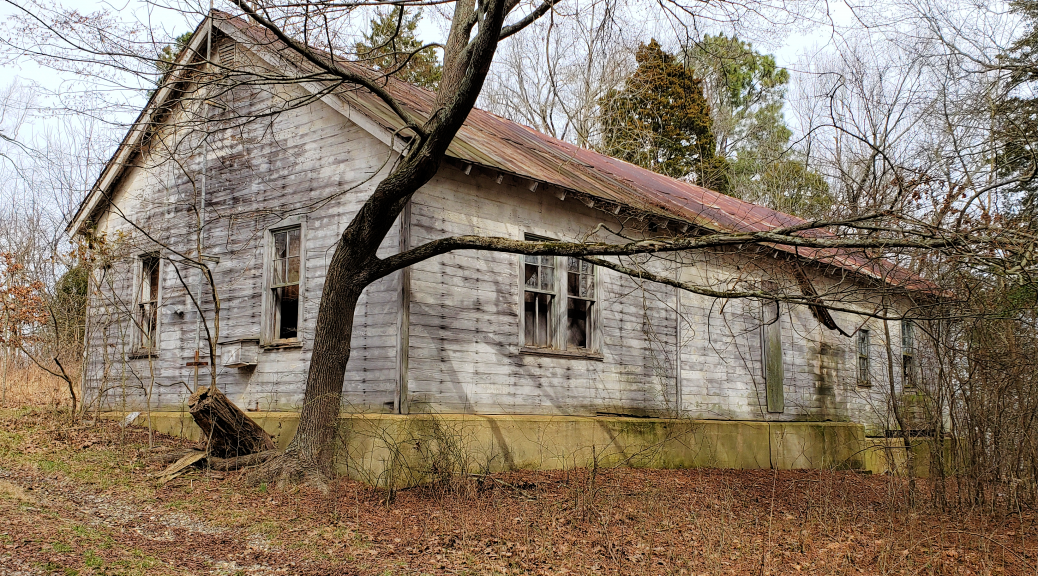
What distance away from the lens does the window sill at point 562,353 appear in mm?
11758

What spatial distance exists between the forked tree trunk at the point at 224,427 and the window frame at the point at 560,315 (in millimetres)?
3748

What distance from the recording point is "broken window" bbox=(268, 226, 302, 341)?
11.8 m

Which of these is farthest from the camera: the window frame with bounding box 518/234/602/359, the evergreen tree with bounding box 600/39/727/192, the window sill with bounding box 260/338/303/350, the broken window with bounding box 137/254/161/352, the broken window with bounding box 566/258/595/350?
the evergreen tree with bounding box 600/39/727/192

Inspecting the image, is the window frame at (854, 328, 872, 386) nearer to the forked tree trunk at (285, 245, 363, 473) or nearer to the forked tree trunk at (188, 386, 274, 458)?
the forked tree trunk at (285, 245, 363, 473)

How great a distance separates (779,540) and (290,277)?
24.3 feet

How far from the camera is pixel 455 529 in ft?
26.6

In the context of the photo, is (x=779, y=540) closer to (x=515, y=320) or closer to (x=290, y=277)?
(x=515, y=320)

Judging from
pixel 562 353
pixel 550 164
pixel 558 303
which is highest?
pixel 550 164

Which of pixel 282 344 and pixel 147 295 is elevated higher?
pixel 147 295

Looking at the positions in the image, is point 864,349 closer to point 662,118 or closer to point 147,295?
point 662,118

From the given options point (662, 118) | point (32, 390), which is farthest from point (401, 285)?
point (662, 118)

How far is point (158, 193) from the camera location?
14.3 m

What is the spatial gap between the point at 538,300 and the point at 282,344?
374 centimetres

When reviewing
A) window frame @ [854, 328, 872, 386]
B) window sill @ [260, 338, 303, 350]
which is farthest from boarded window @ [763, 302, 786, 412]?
window sill @ [260, 338, 303, 350]
